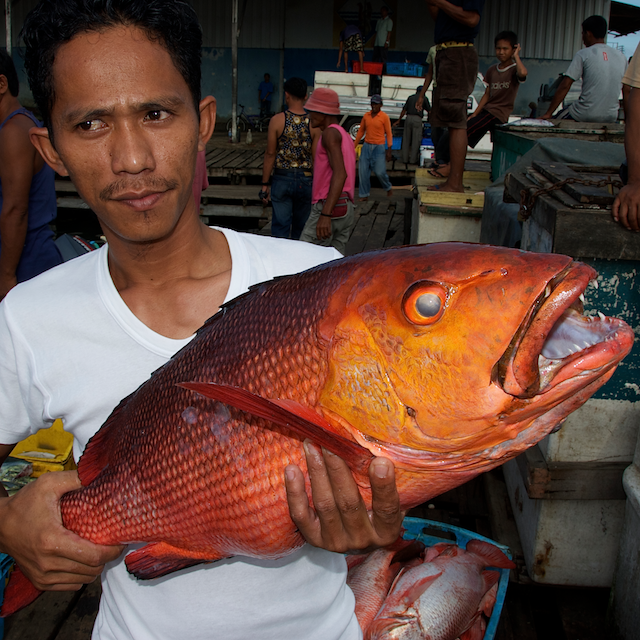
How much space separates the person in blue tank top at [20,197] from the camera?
3.26 metres

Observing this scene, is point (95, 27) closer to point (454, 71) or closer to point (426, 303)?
point (426, 303)

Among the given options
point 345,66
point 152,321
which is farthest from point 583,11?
point 152,321

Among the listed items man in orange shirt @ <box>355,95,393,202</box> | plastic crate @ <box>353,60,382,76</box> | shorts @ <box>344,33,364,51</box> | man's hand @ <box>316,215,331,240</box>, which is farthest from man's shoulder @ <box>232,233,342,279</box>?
shorts @ <box>344,33,364,51</box>

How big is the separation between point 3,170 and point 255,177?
27.2 ft

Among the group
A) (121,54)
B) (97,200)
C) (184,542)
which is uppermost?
(121,54)

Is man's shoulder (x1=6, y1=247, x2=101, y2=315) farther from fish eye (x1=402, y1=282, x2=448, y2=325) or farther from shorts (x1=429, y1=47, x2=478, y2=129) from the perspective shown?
shorts (x1=429, y1=47, x2=478, y2=129)

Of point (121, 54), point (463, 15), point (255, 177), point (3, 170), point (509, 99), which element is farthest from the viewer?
point (255, 177)

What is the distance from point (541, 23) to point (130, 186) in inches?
905

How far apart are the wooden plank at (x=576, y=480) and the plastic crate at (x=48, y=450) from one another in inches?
97.1

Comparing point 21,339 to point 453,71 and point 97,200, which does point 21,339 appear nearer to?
point 97,200

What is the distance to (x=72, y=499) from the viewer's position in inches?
51.5

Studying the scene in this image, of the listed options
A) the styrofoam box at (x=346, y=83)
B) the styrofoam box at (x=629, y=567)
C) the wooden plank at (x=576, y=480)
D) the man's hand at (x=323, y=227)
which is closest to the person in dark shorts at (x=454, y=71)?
the man's hand at (x=323, y=227)

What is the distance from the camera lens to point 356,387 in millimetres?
935

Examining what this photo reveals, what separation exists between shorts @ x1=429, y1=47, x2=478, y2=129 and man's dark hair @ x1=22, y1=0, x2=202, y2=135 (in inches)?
174
